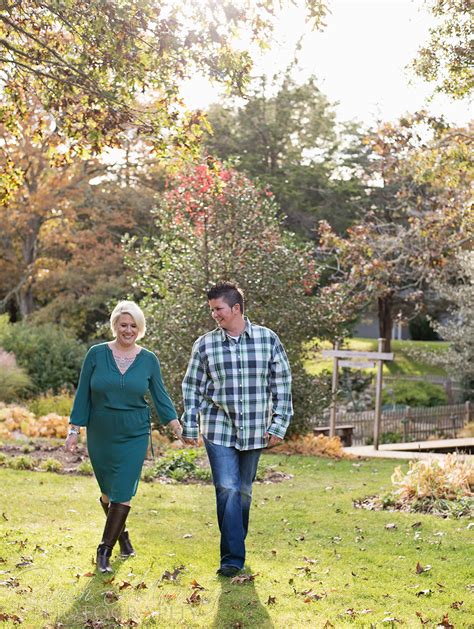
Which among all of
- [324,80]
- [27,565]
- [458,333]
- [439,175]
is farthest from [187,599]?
[324,80]

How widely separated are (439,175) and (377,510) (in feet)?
15.0

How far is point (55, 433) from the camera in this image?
16250 millimetres

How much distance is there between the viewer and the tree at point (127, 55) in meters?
7.54

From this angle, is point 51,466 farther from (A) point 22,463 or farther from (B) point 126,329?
(B) point 126,329

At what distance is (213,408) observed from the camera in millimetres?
6742

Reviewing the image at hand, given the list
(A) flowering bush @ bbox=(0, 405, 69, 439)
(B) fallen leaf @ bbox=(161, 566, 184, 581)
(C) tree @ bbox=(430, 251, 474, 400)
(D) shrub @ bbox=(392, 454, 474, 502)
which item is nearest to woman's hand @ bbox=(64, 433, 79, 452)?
(B) fallen leaf @ bbox=(161, 566, 184, 581)

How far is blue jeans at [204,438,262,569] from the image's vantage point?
665 cm

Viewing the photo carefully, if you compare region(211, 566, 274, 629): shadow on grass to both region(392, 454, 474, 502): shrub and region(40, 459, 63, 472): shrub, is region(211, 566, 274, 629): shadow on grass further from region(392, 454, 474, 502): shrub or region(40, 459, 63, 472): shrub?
region(40, 459, 63, 472): shrub

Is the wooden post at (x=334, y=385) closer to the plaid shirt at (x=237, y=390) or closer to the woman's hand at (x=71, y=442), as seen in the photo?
the plaid shirt at (x=237, y=390)

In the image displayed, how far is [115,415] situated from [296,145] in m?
30.8

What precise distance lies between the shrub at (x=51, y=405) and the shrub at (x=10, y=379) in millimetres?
488

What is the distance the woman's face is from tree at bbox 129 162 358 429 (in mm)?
9539

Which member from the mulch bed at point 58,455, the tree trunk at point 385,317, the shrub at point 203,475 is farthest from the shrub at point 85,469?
the tree trunk at point 385,317

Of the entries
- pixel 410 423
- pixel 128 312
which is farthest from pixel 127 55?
pixel 410 423
